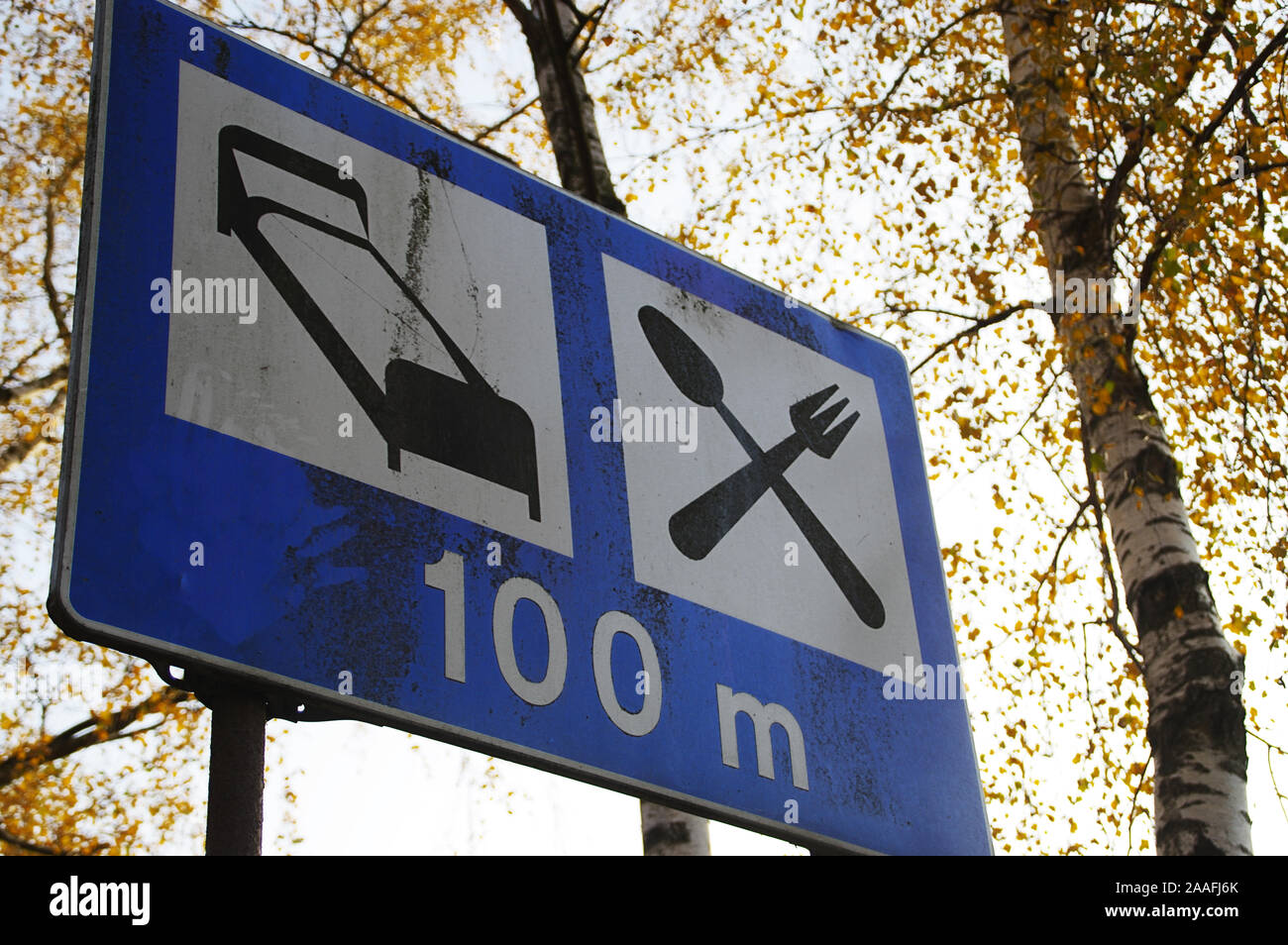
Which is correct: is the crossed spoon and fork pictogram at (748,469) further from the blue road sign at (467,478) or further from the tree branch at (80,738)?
the tree branch at (80,738)

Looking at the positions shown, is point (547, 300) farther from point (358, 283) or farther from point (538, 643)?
point (538, 643)

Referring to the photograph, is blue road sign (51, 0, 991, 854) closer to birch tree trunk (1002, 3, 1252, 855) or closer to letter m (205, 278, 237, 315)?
letter m (205, 278, 237, 315)

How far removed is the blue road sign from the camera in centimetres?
141

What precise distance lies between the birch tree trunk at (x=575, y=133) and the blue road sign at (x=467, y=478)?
3.97ft

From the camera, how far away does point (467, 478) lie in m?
1.66

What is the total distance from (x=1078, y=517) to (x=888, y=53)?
8.97 ft

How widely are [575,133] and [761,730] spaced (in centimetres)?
216

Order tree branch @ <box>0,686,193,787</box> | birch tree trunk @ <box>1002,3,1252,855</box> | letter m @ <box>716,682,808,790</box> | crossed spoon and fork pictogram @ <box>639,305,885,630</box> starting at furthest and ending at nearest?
tree branch @ <box>0,686,193,787</box> < birch tree trunk @ <box>1002,3,1252,855</box> < crossed spoon and fork pictogram @ <box>639,305,885,630</box> < letter m @ <box>716,682,808,790</box>

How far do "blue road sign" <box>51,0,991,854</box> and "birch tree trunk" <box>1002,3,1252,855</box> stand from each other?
2.12 meters

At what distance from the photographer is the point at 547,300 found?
1940 mm

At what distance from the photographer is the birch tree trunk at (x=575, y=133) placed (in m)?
3.51
